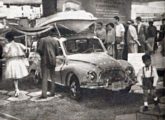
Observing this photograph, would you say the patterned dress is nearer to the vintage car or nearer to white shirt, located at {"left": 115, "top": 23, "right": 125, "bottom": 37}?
the vintage car

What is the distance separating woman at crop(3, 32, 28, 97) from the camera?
297 inches

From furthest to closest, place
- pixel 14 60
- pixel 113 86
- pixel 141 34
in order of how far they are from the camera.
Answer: pixel 14 60
pixel 141 34
pixel 113 86

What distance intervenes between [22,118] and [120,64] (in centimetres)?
144

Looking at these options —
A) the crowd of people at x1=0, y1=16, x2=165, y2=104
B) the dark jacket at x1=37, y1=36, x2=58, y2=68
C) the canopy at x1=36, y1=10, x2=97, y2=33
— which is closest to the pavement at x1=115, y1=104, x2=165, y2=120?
the crowd of people at x1=0, y1=16, x2=165, y2=104

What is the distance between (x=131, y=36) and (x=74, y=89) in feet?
3.30

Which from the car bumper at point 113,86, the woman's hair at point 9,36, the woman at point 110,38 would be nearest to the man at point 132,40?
the woman at point 110,38

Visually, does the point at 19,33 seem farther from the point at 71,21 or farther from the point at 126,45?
the point at 126,45

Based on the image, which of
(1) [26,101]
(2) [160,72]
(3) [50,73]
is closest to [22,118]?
(1) [26,101]

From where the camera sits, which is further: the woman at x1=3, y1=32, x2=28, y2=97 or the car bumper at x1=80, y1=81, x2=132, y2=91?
the woman at x1=3, y1=32, x2=28, y2=97

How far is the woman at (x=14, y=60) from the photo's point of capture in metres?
7.55

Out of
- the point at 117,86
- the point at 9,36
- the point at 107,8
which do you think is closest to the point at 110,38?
the point at 107,8

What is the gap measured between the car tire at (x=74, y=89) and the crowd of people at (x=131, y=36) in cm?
61

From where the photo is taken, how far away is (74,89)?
745cm

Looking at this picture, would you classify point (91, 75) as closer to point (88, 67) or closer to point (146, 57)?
point (88, 67)
